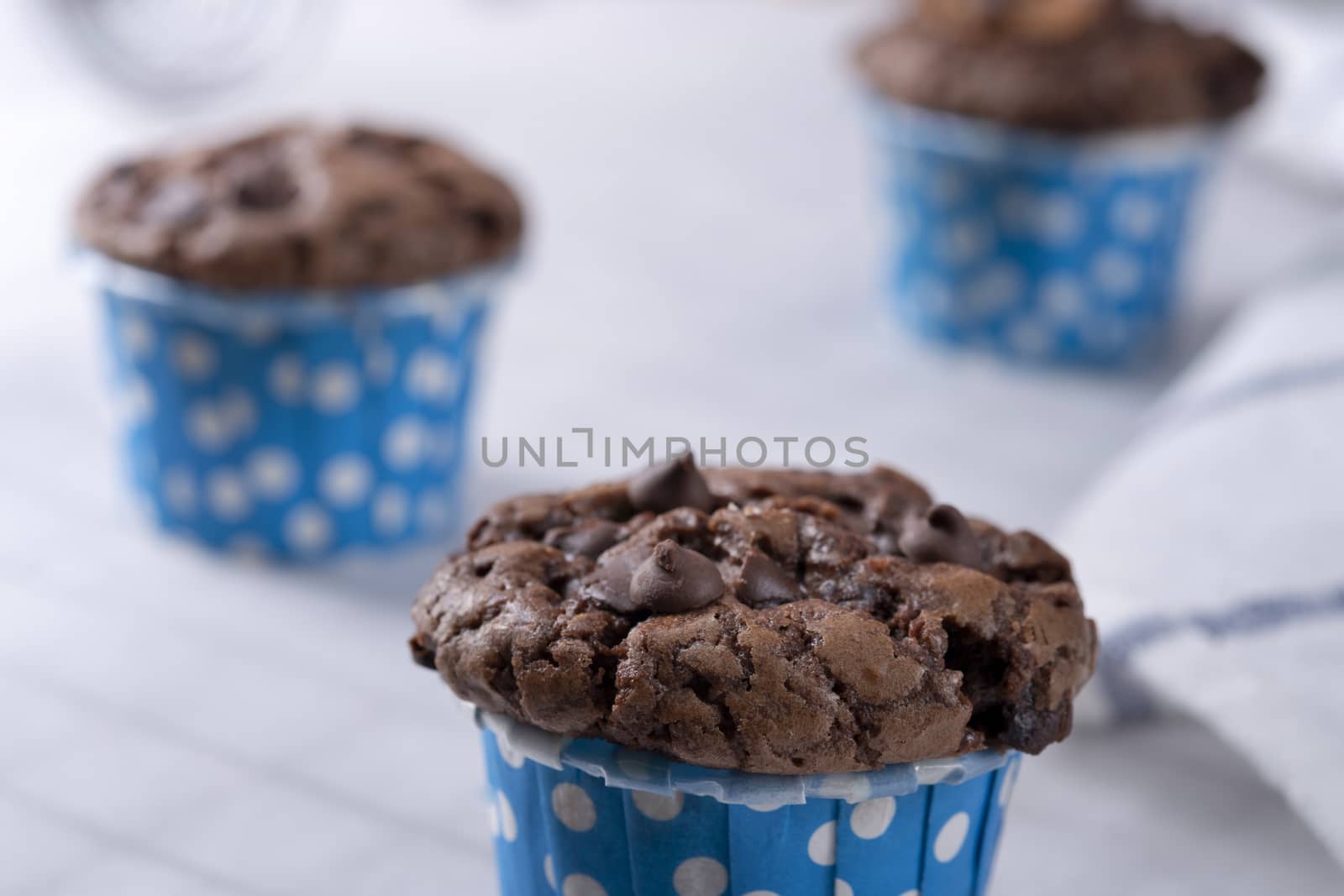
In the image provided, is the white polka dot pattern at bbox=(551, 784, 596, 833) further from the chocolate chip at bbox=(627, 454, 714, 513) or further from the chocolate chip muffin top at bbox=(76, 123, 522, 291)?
the chocolate chip muffin top at bbox=(76, 123, 522, 291)

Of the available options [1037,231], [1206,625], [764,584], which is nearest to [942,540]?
[764,584]

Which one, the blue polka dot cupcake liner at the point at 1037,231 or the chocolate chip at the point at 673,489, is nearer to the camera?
the chocolate chip at the point at 673,489

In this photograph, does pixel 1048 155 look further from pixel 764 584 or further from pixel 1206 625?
pixel 764 584

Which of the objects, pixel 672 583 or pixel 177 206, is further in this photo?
pixel 177 206

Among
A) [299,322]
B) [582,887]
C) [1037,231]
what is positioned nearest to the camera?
[582,887]

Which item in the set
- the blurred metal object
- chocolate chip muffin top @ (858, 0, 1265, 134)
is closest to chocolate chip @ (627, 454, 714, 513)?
chocolate chip muffin top @ (858, 0, 1265, 134)

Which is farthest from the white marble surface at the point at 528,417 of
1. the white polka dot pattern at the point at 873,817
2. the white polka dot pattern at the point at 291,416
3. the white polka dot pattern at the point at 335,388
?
the white polka dot pattern at the point at 873,817

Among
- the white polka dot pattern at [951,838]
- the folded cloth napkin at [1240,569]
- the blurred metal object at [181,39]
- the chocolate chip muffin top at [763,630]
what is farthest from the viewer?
the blurred metal object at [181,39]

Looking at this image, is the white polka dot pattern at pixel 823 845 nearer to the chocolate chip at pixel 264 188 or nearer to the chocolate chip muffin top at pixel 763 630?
the chocolate chip muffin top at pixel 763 630
